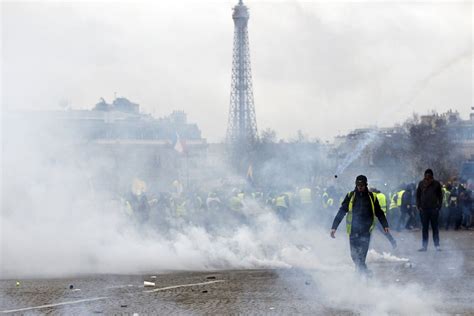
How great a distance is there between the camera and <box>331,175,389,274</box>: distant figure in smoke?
46.0ft

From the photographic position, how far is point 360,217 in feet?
46.3

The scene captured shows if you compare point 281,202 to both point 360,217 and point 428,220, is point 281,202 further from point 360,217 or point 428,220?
point 360,217

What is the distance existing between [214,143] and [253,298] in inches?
1501

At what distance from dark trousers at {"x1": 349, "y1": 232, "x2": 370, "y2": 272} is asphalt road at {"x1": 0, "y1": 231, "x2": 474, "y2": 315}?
226 mm

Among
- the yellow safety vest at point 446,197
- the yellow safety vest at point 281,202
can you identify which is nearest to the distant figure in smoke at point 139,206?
the yellow safety vest at point 281,202

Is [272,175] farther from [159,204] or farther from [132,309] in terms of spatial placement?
[132,309]

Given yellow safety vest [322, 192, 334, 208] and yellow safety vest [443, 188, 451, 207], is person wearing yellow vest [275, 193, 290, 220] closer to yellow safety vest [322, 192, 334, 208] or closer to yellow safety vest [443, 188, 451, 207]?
yellow safety vest [322, 192, 334, 208]

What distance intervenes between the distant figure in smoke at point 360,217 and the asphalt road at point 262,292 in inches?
15.8

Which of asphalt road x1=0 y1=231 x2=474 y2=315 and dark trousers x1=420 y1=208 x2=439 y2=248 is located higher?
dark trousers x1=420 y1=208 x2=439 y2=248

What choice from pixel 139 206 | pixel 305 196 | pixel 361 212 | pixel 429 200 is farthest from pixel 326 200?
pixel 361 212

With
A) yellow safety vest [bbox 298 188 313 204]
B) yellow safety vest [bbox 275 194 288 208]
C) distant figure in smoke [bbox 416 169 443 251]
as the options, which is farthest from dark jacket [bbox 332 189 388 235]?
yellow safety vest [bbox 298 188 313 204]

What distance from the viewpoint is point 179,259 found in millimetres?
18609

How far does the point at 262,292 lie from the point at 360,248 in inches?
63.3

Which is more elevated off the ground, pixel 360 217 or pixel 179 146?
pixel 179 146
